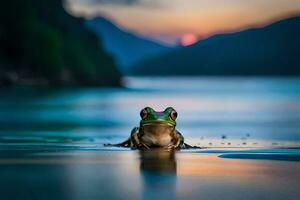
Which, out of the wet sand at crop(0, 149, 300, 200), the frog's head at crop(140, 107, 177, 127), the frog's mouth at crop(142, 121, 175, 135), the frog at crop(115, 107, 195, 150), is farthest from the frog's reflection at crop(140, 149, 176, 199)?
the frog's head at crop(140, 107, 177, 127)

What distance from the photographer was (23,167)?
731 inches

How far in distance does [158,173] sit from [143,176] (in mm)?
549

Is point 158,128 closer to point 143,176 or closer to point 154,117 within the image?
point 154,117

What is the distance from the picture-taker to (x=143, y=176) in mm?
16797

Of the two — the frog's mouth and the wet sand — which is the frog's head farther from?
the wet sand

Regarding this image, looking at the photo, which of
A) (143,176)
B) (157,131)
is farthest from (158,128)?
(143,176)

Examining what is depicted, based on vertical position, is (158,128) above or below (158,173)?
above

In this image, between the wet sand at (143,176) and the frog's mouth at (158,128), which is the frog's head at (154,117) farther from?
the wet sand at (143,176)

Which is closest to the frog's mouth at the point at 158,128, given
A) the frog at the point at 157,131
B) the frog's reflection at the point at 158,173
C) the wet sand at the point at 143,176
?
the frog at the point at 157,131

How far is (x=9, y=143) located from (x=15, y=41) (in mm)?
169650

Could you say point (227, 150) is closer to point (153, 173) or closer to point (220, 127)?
point (153, 173)

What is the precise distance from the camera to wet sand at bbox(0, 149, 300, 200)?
14.1 meters

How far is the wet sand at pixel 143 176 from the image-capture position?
46.2ft

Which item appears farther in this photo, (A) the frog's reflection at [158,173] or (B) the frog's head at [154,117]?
(B) the frog's head at [154,117]
